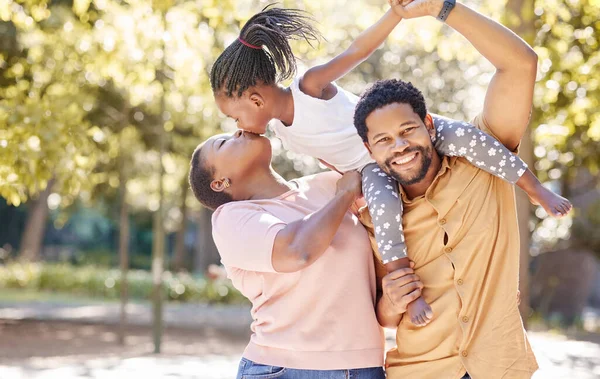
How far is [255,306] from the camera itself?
2.45 metres

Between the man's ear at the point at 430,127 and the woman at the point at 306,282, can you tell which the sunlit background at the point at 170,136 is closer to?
the man's ear at the point at 430,127

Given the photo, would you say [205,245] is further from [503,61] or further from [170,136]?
[503,61]

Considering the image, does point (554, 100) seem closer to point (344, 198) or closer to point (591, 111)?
point (591, 111)

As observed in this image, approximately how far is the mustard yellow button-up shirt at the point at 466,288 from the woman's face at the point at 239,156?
1.92 ft

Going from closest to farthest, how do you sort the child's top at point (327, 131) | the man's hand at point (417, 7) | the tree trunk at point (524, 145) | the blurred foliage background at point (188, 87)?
1. the man's hand at point (417, 7)
2. the child's top at point (327, 131)
3. the blurred foliage background at point (188, 87)
4. the tree trunk at point (524, 145)

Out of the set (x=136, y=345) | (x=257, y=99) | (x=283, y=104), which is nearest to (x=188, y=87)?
(x=136, y=345)

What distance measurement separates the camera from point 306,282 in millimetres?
2332

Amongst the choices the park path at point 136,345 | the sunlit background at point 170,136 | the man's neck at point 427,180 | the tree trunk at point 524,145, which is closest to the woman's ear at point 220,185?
the man's neck at point 427,180

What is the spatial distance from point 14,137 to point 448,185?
3599 mm

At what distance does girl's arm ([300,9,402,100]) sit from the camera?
2869mm

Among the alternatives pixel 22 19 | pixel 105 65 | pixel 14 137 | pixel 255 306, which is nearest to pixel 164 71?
pixel 105 65

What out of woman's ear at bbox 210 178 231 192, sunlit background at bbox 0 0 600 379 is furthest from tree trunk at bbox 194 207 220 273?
woman's ear at bbox 210 178 231 192

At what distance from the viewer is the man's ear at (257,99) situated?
2.62 m

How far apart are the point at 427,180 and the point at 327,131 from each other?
63cm
